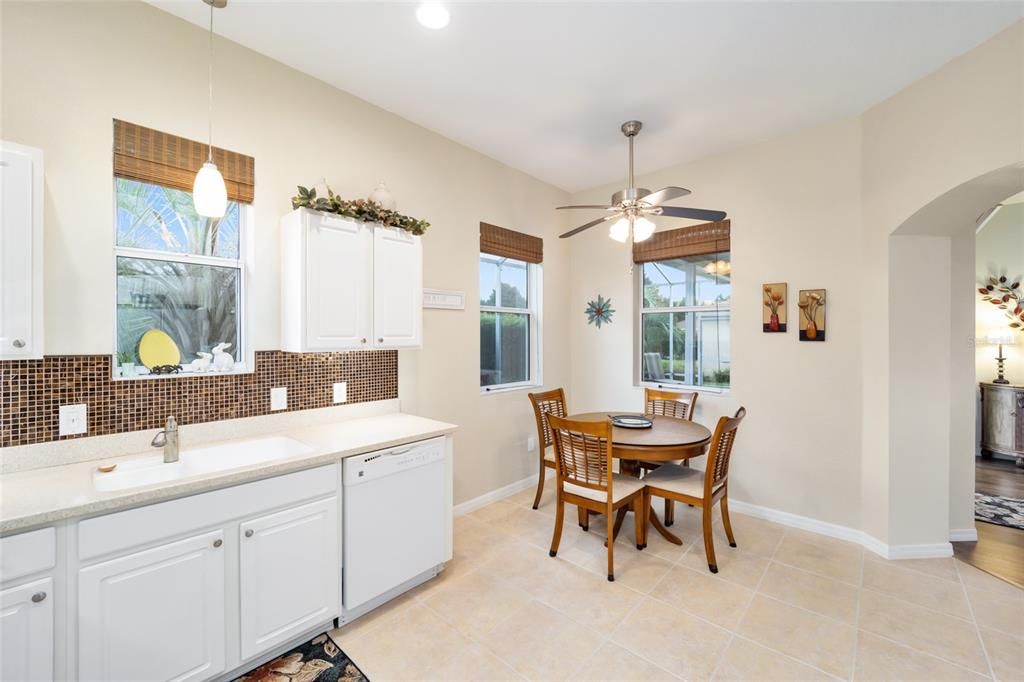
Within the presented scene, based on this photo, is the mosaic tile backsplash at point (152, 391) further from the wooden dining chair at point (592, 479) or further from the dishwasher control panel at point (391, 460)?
the wooden dining chair at point (592, 479)

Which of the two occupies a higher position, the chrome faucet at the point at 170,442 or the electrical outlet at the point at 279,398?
the electrical outlet at the point at 279,398

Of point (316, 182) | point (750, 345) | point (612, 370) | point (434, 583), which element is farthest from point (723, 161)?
point (434, 583)

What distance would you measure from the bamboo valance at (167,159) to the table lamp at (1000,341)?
740cm

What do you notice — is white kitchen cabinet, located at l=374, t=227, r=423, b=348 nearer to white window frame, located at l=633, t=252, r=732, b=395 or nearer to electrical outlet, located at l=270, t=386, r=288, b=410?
electrical outlet, located at l=270, t=386, r=288, b=410

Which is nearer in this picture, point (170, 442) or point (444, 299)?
point (170, 442)

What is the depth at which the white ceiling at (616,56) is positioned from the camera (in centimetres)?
206

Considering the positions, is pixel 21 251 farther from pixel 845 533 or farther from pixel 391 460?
pixel 845 533

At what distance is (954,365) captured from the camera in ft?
9.64

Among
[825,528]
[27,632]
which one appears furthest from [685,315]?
[27,632]

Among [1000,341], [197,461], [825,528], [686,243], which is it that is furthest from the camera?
[1000,341]

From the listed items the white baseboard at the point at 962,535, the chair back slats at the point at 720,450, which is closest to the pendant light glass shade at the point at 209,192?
the chair back slats at the point at 720,450

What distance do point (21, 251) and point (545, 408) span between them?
3175 millimetres

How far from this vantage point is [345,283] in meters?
2.38

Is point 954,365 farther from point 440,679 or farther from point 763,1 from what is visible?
point 440,679
